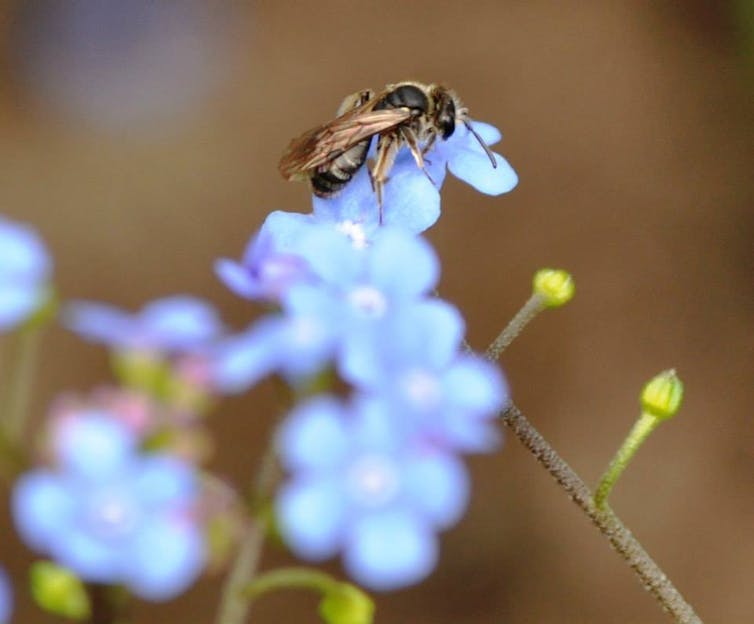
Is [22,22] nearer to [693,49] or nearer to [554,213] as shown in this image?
[554,213]

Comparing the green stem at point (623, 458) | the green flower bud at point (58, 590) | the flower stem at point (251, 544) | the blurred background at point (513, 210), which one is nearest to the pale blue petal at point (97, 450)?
the flower stem at point (251, 544)

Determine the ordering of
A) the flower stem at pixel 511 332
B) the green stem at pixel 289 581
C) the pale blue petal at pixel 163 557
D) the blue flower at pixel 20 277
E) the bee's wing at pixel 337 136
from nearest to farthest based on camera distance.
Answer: the pale blue petal at pixel 163 557, the blue flower at pixel 20 277, the green stem at pixel 289 581, the flower stem at pixel 511 332, the bee's wing at pixel 337 136

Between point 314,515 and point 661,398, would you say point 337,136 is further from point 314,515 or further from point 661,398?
point 314,515

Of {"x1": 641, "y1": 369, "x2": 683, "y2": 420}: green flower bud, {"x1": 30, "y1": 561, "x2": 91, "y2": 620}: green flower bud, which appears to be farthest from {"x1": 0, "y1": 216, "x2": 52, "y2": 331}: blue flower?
{"x1": 641, "y1": 369, "x2": 683, "y2": 420}: green flower bud

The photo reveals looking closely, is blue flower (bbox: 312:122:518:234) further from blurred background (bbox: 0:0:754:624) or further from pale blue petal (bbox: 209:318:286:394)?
blurred background (bbox: 0:0:754:624)

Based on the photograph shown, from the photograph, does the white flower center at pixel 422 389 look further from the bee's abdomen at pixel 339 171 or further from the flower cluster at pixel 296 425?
the bee's abdomen at pixel 339 171

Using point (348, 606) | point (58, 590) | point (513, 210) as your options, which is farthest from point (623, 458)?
point (513, 210)
